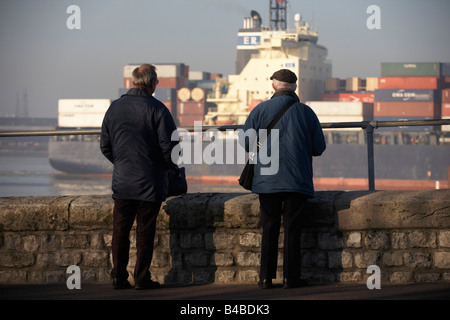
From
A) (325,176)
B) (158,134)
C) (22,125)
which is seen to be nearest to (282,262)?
(158,134)

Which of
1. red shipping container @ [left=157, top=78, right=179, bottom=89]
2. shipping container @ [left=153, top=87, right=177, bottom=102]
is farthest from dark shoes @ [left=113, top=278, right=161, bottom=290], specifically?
red shipping container @ [left=157, top=78, right=179, bottom=89]

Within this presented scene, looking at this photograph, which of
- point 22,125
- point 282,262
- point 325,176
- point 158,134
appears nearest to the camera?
point 158,134

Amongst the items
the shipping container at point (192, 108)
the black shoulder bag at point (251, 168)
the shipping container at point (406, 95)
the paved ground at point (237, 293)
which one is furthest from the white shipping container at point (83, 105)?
the black shoulder bag at point (251, 168)

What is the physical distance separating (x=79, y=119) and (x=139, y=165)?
4969 centimetres

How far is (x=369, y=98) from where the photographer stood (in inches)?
1871

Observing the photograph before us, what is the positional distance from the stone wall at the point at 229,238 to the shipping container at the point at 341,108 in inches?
1582

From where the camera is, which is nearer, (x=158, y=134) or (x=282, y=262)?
(x=158, y=134)

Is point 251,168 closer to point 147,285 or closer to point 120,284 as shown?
point 147,285

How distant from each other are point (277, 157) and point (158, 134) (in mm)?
723

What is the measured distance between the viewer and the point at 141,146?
407 centimetres

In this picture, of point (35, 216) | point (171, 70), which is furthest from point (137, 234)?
point (171, 70)
